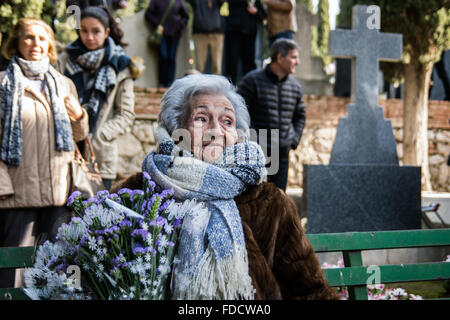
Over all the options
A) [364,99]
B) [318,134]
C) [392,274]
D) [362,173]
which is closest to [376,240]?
[392,274]

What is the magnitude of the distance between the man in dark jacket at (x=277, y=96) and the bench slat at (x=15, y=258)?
3308 millimetres

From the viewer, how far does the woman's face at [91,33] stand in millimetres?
3809

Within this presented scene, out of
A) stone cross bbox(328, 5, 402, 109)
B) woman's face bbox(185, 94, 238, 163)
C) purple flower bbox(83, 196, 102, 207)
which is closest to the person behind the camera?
purple flower bbox(83, 196, 102, 207)

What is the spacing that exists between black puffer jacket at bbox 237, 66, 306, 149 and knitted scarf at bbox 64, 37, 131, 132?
1.81 metres

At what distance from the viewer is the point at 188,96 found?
234 centimetres

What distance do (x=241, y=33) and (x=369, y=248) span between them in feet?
18.4

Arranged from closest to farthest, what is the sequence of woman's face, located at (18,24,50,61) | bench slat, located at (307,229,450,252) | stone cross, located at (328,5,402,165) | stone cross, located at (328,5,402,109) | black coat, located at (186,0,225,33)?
bench slat, located at (307,229,450,252)
woman's face, located at (18,24,50,61)
stone cross, located at (328,5,402,165)
stone cross, located at (328,5,402,109)
black coat, located at (186,0,225,33)

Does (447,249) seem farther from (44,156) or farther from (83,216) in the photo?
(83,216)

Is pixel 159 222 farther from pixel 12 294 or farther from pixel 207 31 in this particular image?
pixel 207 31

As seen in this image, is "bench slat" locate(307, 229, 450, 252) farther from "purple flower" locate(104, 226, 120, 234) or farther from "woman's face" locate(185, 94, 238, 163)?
"purple flower" locate(104, 226, 120, 234)

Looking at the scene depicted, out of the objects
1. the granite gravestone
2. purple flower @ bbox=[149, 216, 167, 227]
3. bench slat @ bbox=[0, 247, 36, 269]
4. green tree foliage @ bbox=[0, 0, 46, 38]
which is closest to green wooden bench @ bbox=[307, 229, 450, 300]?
purple flower @ bbox=[149, 216, 167, 227]

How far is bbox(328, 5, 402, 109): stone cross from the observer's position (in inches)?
239
